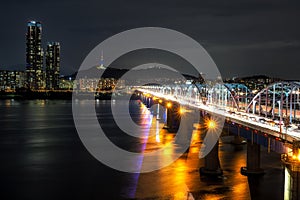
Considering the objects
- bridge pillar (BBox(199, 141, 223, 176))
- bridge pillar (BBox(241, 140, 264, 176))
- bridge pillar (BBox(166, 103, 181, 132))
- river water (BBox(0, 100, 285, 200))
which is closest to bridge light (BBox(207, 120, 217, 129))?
bridge pillar (BBox(199, 141, 223, 176))

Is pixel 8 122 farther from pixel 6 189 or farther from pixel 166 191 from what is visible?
pixel 166 191

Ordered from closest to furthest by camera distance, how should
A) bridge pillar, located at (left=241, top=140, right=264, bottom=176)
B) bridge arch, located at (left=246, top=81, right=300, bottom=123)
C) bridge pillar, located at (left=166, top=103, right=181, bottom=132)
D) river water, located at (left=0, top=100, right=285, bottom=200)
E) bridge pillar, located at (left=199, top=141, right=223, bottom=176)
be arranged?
bridge arch, located at (left=246, top=81, right=300, bottom=123) → river water, located at (left=0, top=100, right=285, bottom=200) → bridge pillar, located at (left=241, top=140, right=264, bottom=176) → bridge pillar, located at (left=199, top=141, right=223, bottom=176) → bridge pillar, located at (left=166, top=103, right=181, bottom=132)

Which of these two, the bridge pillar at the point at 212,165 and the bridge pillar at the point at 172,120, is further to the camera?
the bridge pillar at the point at 172,120

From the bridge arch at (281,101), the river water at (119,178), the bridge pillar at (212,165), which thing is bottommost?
the river water at (119,178)

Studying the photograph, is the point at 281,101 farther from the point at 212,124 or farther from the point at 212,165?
the point at 212,124

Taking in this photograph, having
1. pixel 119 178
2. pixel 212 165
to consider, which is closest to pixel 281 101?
pixel 212 165

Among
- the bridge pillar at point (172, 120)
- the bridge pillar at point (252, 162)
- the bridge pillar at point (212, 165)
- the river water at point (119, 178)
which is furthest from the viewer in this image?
the bridge pillar at point (172, 120)

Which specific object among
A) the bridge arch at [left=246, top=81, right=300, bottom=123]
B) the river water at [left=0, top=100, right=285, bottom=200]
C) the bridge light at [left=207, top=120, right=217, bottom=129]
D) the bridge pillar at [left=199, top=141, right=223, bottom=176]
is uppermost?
the bridge arch at [left=246, top=81, right=300, bottom=123]

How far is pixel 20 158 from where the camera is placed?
101 ft

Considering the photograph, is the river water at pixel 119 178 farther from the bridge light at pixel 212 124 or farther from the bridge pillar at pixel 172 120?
the bridge pillar at pixel 172 120

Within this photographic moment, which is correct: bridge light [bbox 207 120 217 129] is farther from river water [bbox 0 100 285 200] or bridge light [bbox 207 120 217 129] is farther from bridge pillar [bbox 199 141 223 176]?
river water [bbox 0 100 285 200]

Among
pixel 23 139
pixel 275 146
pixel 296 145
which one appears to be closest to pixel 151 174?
pixel 275 146

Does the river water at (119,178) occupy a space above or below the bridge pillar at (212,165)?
below

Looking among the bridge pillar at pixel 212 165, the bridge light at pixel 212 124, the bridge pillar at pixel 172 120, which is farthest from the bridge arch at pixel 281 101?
the bridge pillar at pixel 172 120
